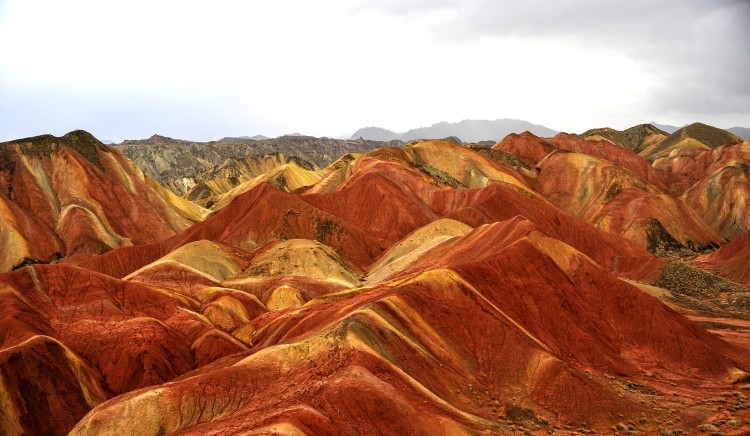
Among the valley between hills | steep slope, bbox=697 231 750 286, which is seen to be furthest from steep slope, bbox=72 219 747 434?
steep slope, bbox=697 231 750 286

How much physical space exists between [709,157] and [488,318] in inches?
5305

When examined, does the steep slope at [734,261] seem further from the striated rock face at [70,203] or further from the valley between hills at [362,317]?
the striated rock face at [70,203]

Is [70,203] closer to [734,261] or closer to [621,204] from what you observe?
[621,204]

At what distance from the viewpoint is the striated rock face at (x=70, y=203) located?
97.1 metres

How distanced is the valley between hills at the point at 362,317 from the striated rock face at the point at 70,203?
44 centimetres

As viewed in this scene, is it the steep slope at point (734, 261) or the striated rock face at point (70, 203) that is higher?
the striated rock face at point (70, 203)

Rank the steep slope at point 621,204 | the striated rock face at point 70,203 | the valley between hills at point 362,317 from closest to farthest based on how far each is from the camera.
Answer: the valley between hills at point 362,317
the striated rock face at point 70,203
the steep slope at point 621,204

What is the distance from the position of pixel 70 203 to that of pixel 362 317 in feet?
293

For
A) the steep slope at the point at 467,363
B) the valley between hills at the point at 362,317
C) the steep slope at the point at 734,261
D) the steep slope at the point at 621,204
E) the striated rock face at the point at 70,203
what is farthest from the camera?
the steep slope at the point at 621,204

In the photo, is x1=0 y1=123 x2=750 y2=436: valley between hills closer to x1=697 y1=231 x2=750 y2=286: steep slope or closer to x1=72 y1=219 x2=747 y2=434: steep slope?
x1=72 y1=219 x2=747 y2=434: steep slope

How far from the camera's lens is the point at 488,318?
139 feet

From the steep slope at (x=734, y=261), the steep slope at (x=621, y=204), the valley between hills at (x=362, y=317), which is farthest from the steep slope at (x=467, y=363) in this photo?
the steep slope at (x=621, y=204)

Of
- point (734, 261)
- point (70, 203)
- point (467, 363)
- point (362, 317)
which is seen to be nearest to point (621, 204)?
point (734, 261)

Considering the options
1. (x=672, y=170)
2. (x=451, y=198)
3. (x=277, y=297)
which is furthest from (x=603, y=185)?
(x=277, y=297)
